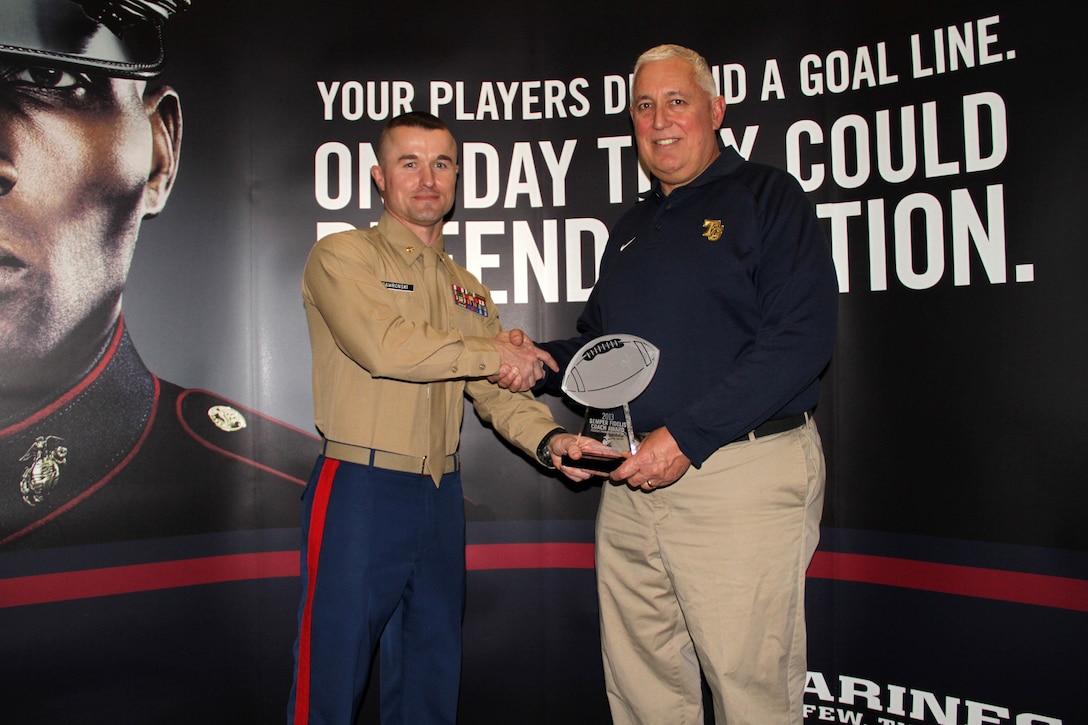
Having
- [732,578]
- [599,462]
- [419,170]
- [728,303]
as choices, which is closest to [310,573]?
[599,462]

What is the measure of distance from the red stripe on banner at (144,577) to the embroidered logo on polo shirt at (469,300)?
1217 millimetres

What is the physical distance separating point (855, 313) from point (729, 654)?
4.53 ft

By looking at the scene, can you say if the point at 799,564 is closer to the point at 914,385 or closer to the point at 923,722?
the point at 914,385

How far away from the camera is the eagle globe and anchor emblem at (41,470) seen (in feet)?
8.37

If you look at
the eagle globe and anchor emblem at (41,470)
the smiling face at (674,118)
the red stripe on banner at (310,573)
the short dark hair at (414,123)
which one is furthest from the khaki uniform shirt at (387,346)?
the eagle globe and anchor emblem at (41,470)

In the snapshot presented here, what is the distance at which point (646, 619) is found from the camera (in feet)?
6.61

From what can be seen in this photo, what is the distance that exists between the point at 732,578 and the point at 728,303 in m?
0.72

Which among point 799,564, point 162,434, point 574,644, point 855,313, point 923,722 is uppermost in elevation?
point 855,313

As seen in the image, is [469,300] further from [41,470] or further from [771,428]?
[41,470]

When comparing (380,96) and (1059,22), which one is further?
(380,96)

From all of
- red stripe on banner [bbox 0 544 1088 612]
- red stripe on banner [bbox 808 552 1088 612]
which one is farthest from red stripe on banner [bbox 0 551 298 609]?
red stripe on banner [bbox 808 552 1088 612]

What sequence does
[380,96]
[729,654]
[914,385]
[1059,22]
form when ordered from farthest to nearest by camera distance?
1. [380,96]
2. [914,385]
3. [1059,22]
4. [729,654]

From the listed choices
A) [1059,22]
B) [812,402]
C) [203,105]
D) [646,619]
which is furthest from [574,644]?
[1059,22]

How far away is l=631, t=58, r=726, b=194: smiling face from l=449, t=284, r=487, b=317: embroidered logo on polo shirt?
77 cm
